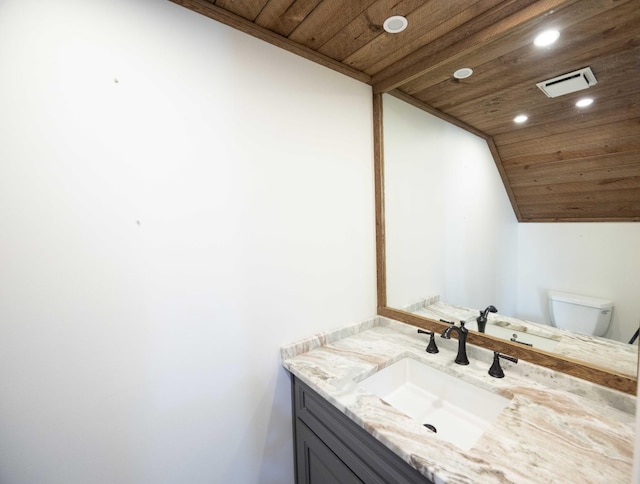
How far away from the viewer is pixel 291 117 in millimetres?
1311

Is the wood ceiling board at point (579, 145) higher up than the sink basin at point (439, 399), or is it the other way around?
the wood ceiling board at point (579, 145)

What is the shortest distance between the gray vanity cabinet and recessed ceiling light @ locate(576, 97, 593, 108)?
1.38 meters

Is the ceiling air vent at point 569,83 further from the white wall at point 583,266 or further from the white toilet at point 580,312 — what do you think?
the white toilet at point 580,312

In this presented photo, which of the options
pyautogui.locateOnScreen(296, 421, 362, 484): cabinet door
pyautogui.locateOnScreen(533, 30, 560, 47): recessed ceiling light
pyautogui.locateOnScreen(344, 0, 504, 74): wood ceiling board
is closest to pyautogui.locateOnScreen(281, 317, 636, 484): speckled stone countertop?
pyautogui.locateOnScreen(296, 421, 362, 484): cabinet door

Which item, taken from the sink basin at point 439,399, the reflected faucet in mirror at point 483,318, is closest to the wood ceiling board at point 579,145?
the reflected faucet in mirror at point 483,318

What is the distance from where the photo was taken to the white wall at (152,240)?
0.81 metres

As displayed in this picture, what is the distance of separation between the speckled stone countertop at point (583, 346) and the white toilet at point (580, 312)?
3 centimetres

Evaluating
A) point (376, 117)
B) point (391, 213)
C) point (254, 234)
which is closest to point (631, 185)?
point (391, 213)

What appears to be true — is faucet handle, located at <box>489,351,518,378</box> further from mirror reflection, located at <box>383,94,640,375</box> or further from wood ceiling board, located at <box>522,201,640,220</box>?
wood ceiling board, located at <box>522,201,640,220</box>

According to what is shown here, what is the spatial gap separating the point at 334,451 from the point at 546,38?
5.92 feet

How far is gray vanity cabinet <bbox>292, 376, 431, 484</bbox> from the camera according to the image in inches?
33.6

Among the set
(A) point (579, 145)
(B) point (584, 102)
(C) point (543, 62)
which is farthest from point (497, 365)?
(C) point (543, 62)

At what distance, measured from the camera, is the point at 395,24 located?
116 cm

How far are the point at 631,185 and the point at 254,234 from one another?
1399mm
